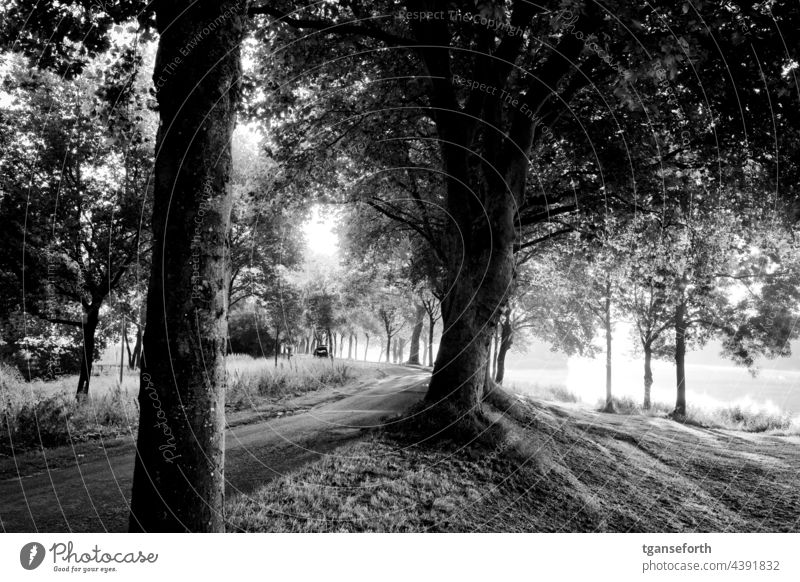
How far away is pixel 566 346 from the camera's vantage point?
33281mm

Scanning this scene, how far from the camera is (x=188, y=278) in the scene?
3.17 m

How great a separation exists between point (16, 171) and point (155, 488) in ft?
38.6

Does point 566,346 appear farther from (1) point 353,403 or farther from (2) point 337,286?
(1) point 353,403

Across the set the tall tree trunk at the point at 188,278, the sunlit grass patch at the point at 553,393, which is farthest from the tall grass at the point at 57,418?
the sunlit grass patch at the point at 553,393

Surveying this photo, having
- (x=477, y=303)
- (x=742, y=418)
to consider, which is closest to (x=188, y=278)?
(x=477, y=303)

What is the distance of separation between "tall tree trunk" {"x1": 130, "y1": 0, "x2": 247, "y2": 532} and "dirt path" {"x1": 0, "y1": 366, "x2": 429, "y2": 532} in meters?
2.46

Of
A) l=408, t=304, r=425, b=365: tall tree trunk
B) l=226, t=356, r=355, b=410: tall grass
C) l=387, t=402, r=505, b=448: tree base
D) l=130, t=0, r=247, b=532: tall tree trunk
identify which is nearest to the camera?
l=130, t=0, r=247, b=532: tall tree trunk

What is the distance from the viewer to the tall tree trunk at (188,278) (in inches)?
121

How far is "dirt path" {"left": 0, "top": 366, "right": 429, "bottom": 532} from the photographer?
16.1 feet

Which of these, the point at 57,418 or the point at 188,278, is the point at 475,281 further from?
the point at 57,418

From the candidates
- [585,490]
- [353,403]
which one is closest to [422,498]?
[585,490]
